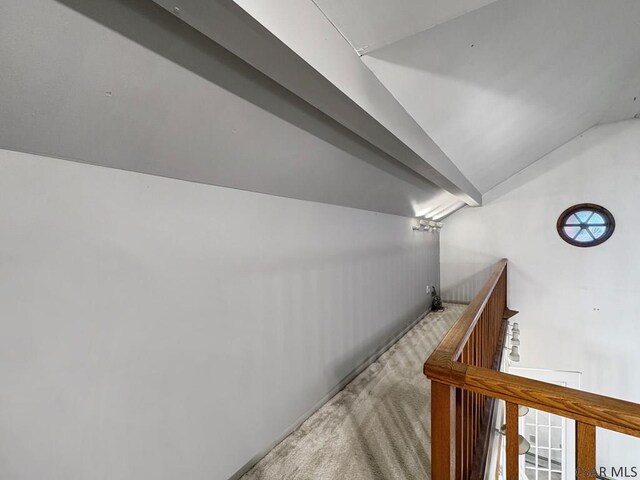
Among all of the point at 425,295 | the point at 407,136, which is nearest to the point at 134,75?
the point at 407,136

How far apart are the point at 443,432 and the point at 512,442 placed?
231 mm

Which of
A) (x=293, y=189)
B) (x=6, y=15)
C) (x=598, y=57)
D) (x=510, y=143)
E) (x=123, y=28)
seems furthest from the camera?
(x=510, y=143)

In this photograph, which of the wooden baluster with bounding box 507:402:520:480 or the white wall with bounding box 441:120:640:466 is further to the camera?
the white wall with bounding box 441:120:640:466

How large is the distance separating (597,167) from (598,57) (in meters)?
2.84

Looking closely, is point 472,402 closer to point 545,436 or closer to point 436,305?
point 436,305

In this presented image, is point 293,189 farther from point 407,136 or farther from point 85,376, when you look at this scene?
point 85,376

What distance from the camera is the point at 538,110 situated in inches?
107

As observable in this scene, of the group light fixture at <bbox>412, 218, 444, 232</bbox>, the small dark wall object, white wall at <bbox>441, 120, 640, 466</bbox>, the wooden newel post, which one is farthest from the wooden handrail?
white wall at <bbox>441, 120, 640, 466</bbox>

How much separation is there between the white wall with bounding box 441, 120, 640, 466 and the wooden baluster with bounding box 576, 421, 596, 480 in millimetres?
4683

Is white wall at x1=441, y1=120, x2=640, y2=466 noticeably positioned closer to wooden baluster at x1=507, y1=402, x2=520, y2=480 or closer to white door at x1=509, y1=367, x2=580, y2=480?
white door at x1=509, y1=367, x2=580, y2=480

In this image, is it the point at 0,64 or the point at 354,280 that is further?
the point at 354,280

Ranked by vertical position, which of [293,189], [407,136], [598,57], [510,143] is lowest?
[293,189]

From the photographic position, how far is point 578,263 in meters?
4.52

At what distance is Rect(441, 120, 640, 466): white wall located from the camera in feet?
13.9
